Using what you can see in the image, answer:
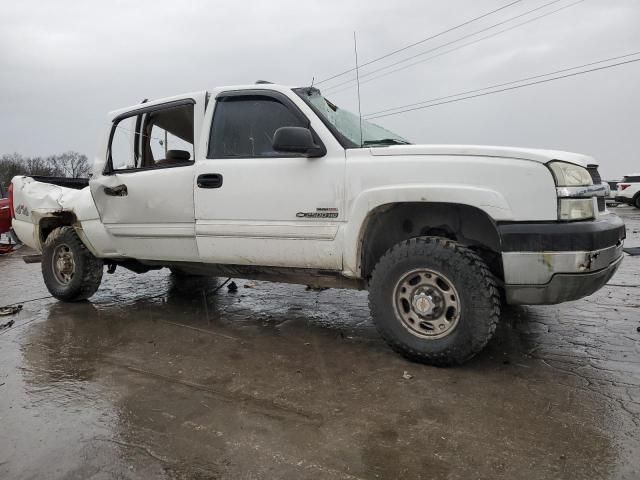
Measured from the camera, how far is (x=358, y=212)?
315 cm

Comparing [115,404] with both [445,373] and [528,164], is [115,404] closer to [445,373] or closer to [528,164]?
[445,373]

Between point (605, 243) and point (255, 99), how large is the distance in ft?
8.78

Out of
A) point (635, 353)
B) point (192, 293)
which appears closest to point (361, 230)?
point (635, 353)

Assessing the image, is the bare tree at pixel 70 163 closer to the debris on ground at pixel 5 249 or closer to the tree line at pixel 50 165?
A: the tree line at pixel 50 165

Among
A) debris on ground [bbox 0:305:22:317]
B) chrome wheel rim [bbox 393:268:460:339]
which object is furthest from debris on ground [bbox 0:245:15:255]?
chrome wheel rim [bbox 393:268:460:339]

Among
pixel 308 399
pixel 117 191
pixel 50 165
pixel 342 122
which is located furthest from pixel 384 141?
pixel 50 165

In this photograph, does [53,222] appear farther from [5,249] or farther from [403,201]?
[5,249]

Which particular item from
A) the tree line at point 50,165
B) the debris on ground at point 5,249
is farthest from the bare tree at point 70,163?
the debris on ground at point 5,249

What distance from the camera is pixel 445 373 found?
2936mm

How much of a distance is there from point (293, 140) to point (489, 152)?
1.26 m

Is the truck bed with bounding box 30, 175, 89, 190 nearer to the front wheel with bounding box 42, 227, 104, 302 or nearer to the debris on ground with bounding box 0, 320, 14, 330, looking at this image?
the front wheel with bounding box 42, 227, 104, 302

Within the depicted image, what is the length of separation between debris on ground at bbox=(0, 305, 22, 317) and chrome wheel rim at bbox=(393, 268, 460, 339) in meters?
4.05

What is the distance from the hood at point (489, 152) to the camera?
9.04 ft

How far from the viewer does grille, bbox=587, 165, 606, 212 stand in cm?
308
